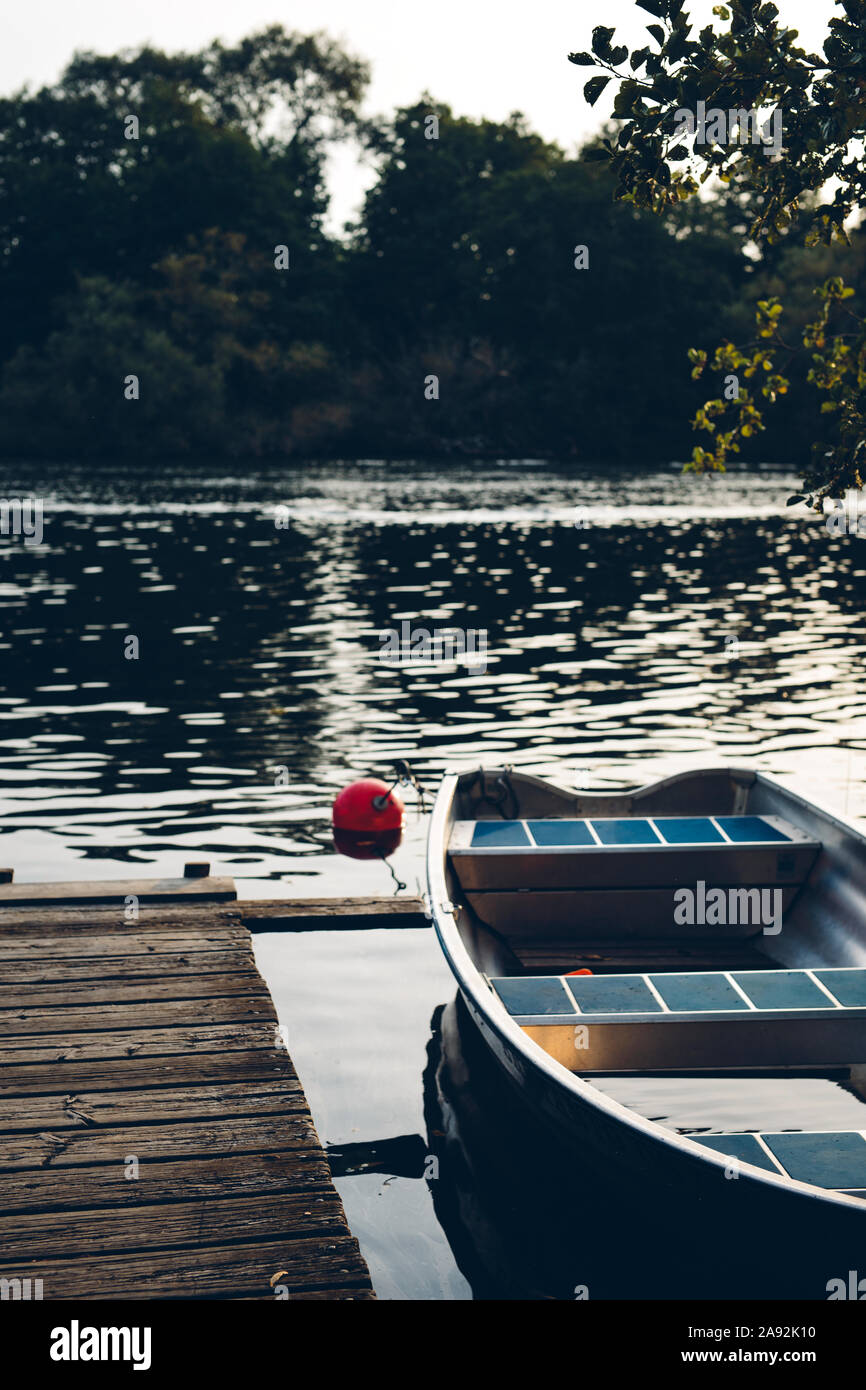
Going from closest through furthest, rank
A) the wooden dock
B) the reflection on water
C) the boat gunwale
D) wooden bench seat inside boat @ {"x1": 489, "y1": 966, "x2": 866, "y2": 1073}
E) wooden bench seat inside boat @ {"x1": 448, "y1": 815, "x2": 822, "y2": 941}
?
the boat gunwale → the wooden dock → wooden bench seat inside boat @ {"x1": 489, "y1": 966, "x2": 866, "y2": 1073} → wooden bench seat inside boat @ {"x1": 448, "y1": 815, "x2": 822, "y2": 941} → the reflection on water

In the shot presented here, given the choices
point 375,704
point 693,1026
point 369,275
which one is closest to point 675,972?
point 693,1026

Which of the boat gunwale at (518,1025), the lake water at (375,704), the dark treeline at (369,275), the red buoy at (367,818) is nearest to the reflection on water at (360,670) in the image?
the lake water at (375,704)

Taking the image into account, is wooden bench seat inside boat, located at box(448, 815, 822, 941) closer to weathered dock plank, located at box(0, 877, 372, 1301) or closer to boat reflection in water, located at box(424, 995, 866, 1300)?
boat reflection in water, located at box(424, 995, 866, 1300)

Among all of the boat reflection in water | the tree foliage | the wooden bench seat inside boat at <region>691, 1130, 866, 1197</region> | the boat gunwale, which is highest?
the tree foliage

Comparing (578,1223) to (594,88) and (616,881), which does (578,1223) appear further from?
(594,88)

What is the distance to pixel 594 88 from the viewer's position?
553cm

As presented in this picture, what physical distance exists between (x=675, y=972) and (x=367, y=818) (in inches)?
166

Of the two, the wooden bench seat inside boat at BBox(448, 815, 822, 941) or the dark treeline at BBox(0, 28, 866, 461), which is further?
the dark treeline at BBox(0, 28, 866, 461)

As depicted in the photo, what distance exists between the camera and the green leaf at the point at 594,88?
18.1 feet

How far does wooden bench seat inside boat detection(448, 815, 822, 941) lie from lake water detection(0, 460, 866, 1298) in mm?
820

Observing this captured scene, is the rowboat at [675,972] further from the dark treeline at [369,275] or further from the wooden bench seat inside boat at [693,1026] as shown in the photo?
the dark treeline at [369,275]

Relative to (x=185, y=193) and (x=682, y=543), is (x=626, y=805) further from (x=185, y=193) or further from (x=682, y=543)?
(x=185, y=193)

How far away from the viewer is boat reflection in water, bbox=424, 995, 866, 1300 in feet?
15.8

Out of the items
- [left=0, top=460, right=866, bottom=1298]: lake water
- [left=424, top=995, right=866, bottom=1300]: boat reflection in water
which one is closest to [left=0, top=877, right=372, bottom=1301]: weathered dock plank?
[left=0, top=460, right=866, bottom=1298]: lake water
